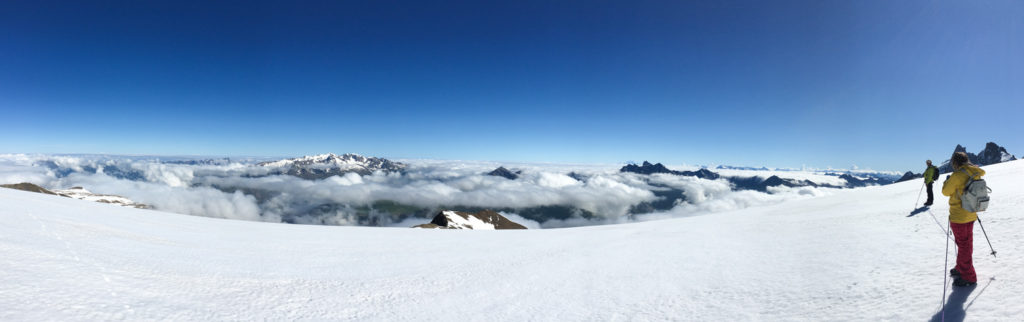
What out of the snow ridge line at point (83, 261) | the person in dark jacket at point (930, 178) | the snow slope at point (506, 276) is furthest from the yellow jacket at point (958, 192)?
the snow ridge line at point (83, 261)

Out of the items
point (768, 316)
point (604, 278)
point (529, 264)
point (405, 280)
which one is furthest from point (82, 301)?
point (768, 316)

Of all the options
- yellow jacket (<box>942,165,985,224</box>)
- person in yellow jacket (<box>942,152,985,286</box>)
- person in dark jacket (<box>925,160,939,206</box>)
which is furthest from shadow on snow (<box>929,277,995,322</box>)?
person in dark jacket (<box>925,160,939,206</box>)

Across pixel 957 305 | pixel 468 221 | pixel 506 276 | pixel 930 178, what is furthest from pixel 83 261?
pixel 468 221

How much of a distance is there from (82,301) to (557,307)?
22.0 ft

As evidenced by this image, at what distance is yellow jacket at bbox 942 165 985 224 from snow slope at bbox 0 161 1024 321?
0.86 m

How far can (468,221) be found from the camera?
128 meters

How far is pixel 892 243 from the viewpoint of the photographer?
7949 millimetres

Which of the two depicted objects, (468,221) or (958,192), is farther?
(468,221)

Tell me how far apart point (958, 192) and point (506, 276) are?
7.97 m

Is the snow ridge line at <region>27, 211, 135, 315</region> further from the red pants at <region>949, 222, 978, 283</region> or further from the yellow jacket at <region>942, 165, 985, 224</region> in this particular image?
the yellow jacket at <region>942, 165, 985, 224</region>

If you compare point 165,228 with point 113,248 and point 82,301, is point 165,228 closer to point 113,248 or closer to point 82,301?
point 113,248

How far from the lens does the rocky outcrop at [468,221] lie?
112m

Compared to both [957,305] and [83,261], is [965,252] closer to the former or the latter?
[957,305]

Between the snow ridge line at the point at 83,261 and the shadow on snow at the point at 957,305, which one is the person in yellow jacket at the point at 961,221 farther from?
the snow ridge line at the point at 83,261
